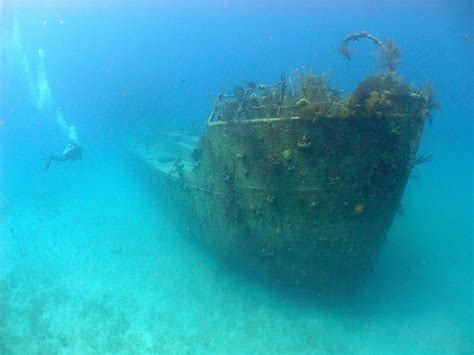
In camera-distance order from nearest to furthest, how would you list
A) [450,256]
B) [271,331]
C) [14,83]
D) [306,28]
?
[271,331] → [450,256] → [14,83] → [306,28]

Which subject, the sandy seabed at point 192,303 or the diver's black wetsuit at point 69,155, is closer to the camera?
the sandy seabed at point 192,303

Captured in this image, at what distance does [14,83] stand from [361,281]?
124 metres

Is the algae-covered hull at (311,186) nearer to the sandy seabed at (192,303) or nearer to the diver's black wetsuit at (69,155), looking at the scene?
the sandy seabed at (192,303)

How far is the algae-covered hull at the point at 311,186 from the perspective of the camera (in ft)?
21.2

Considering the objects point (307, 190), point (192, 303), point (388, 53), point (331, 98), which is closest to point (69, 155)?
point (192, 303)

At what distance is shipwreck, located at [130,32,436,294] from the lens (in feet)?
21.1

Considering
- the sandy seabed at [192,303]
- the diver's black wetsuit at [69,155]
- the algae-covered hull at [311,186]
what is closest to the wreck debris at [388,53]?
the algae-covered hull at [311,186]

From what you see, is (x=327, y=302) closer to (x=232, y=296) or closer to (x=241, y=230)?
(x=232, y=296)

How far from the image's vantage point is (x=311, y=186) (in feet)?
22.5

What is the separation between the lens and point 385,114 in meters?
6.35

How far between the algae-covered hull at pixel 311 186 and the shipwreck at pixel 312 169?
0.08ft

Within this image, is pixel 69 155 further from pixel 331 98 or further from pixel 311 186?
pixel 331 98

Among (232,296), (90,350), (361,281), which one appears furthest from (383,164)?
A: (90,350)

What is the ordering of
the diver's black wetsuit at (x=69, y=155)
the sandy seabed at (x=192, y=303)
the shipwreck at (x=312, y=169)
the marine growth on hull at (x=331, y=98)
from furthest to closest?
the diver's black wetsuit at (x=69, y=155)
the sandy seabed at (x=192, y=303)
the shipwreck at (x=312, y=169)
the marine growth on hull at (x=331, y=98)
